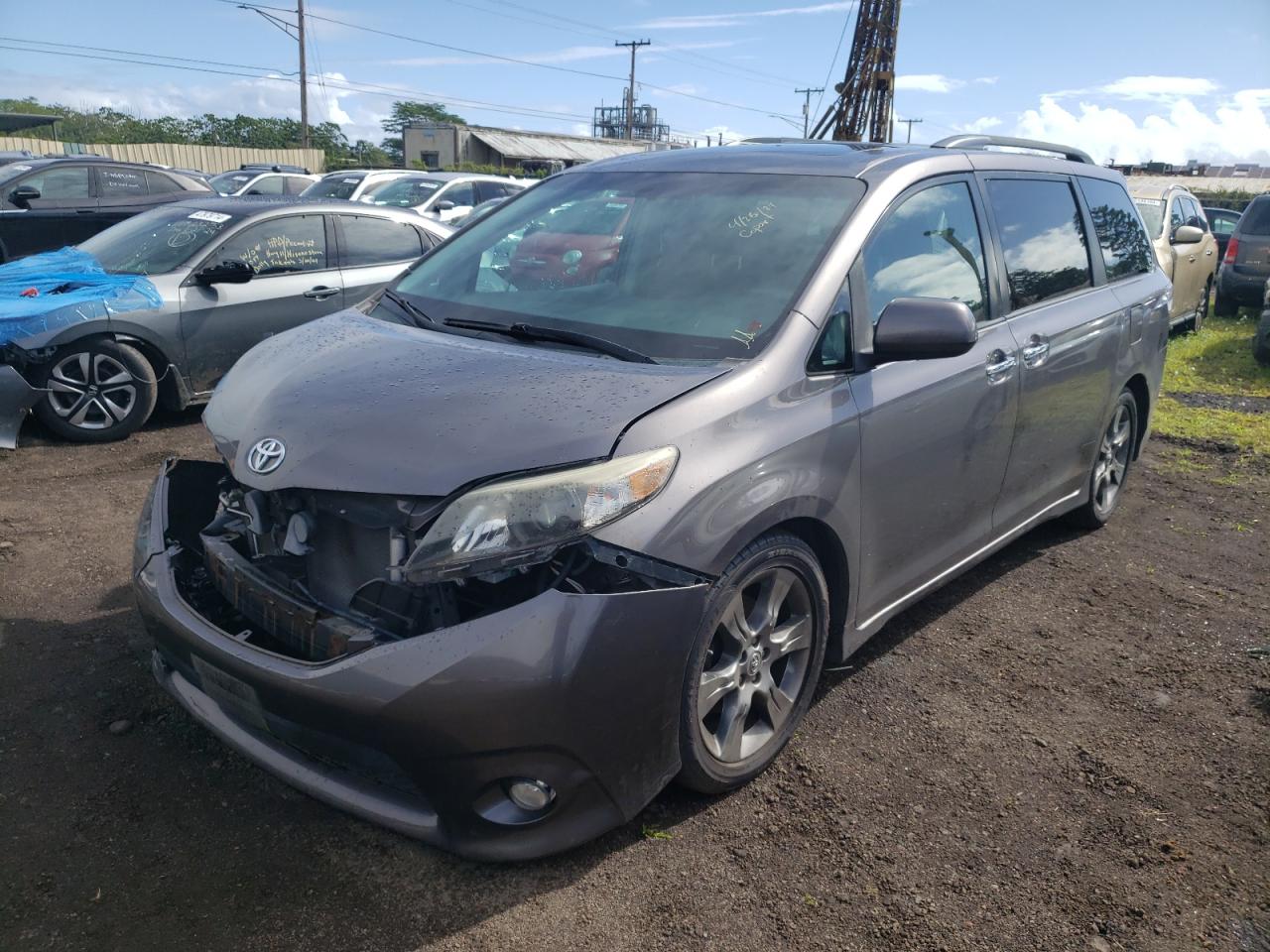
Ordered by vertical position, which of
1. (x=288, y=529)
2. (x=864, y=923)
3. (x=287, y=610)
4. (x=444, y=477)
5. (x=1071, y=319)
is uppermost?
(x=1071, y=319)

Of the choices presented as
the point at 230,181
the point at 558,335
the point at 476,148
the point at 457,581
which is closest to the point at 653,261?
the point at 558,335

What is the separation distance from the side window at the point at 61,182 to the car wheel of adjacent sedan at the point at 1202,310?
13.9 meters

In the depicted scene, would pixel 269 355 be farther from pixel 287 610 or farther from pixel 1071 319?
pixel 1071 319

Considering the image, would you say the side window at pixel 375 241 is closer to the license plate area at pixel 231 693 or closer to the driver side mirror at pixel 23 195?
the license plate area at pixel 231 693

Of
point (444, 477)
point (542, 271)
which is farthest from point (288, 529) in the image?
point (542, 271)

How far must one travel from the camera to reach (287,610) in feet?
8.00

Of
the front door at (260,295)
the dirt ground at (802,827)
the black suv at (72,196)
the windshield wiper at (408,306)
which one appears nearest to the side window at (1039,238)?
the dirt ground at (802,827)

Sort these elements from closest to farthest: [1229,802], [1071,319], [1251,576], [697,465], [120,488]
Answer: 1. [697,465]
2. [1229,802]
3. [1071,319]
4. [1251,576]
5. [120,488]

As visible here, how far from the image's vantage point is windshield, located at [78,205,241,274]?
6.64 m

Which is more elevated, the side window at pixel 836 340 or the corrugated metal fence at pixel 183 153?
the corrugated metal fence at pixel 183 153

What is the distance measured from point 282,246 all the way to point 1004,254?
5.19 meters

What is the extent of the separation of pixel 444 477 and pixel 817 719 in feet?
5.50

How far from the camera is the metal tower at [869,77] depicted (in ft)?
43.5

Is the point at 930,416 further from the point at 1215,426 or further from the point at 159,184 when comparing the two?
the point at 159,184
